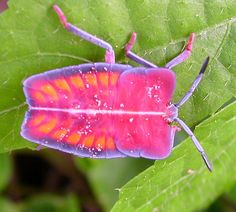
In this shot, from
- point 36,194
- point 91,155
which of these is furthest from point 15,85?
point 36,194

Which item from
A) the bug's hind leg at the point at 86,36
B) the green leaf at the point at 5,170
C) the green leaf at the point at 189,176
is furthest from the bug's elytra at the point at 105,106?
the green leaf at the point at 5,170

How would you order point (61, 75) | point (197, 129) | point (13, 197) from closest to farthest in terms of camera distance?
point (61, 75)
point (197, 129)
point (13, 197)

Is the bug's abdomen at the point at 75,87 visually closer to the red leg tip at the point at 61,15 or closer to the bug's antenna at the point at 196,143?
the red leg tip at the point at 61,15

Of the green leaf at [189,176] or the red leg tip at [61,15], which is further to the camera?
the green leaf at [189,176]

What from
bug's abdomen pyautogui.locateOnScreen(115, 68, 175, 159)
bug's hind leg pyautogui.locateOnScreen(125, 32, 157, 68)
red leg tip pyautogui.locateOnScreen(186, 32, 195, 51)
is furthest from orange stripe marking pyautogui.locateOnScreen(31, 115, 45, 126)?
red leg tip pyautogui.locateOnScreen(186, 32, 195, 51)

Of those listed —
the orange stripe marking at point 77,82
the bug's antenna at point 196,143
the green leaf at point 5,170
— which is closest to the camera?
the orange stripe marking at point 77,82

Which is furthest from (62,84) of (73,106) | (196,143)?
(196,143)

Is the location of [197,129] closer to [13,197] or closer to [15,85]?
[15,85]
